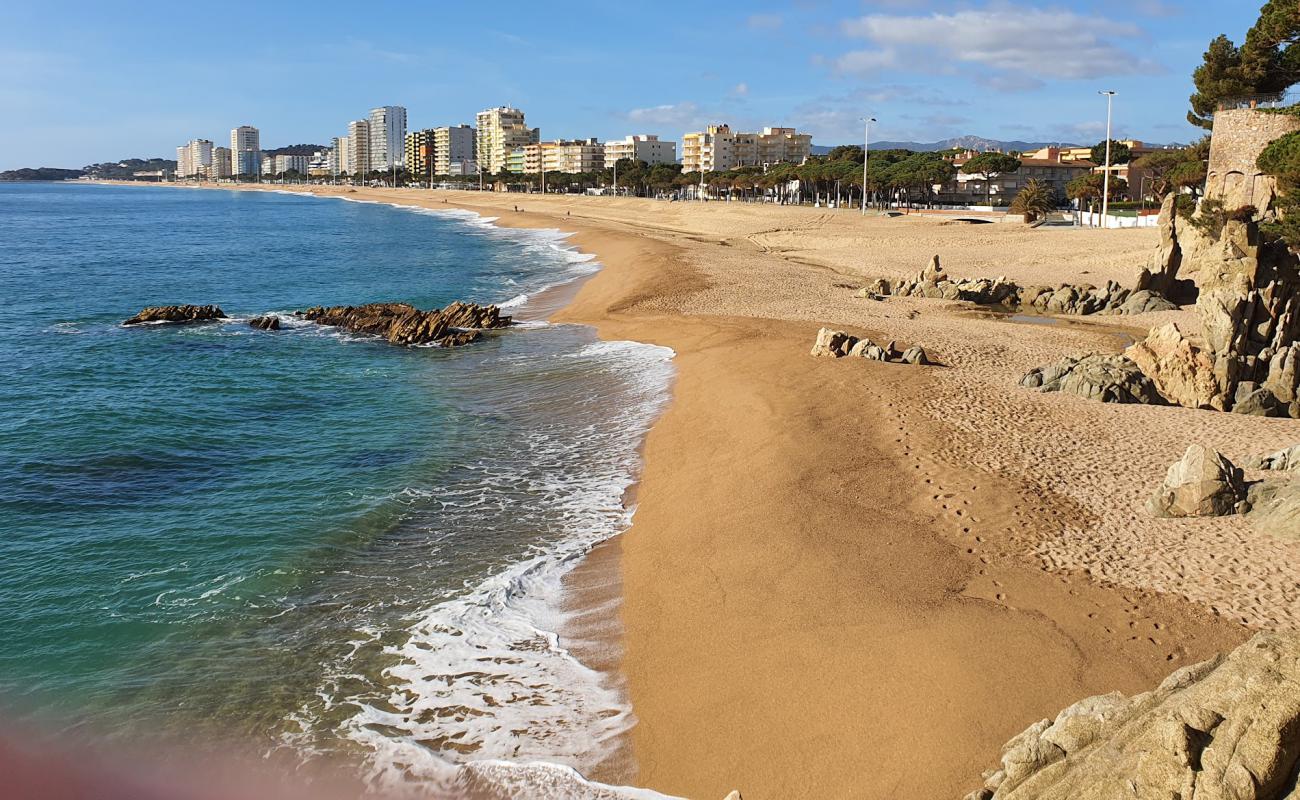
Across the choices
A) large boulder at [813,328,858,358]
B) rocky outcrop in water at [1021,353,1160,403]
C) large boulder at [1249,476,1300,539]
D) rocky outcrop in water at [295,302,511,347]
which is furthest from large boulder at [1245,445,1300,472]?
rocky outcrop in water at [295,302,511,347]

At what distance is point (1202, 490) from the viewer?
422 inches

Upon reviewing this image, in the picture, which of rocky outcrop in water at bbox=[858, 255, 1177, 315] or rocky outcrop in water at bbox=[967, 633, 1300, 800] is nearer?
rocky outcrop in water at bbox=[967, 633, 1300, 800]

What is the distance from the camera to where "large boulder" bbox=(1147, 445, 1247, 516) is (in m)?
10.7

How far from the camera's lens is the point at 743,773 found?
7207mm

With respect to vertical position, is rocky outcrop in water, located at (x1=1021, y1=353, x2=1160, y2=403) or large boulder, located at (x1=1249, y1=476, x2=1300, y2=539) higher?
rocky outcrop in water, located at (x1=1021, y1=353, x2=1160, y2=403)

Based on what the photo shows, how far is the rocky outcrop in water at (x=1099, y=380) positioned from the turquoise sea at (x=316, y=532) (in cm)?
756

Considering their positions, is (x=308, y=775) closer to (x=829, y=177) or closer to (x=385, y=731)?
(x=385, y=731)

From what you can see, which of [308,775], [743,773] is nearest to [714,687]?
[743,773]

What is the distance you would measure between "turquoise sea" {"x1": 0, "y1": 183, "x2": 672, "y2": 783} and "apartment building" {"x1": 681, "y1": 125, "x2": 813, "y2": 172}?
14287cm

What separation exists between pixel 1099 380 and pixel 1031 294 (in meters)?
15.8

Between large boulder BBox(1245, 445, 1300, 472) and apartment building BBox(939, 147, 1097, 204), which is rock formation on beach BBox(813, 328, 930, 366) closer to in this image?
large boulder BBox(1245, 445, 1300, 472)

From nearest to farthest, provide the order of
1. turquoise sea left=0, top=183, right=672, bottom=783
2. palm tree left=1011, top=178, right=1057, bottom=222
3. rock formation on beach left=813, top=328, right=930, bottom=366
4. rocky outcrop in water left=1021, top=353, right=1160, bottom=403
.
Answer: turquoise sea left=0, top=183, right=672, bottom=783 < rocky outcrop in water left=1021, top=353, right=1160, bottom=403 < rock formation on beach left=813, top=328, right=930, bottom=366 < palm tree left=1011, top=178, right=1057, bottom=222

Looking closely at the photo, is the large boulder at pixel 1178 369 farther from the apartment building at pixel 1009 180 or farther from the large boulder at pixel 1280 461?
the apartment building at pixel 1009 180

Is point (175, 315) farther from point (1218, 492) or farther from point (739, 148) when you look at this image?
point (739, 148)
